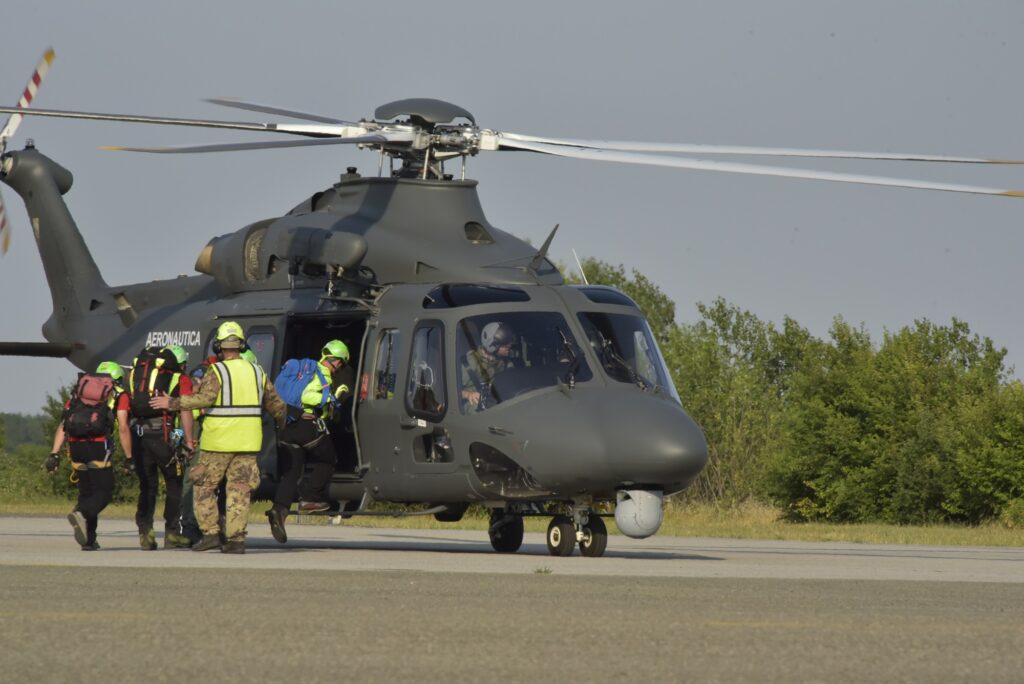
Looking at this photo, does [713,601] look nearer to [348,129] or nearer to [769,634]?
[769,634]

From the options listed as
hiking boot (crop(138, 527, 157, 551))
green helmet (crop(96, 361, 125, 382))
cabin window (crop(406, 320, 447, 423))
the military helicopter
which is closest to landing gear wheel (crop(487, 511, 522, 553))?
the military helicopter

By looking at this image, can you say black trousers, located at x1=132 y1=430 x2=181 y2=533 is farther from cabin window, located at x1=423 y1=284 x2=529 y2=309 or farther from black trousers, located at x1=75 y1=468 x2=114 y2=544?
cabin window, located at x1=423 y1=284 x2=529 y2=309

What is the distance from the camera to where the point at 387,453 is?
17.4 metres

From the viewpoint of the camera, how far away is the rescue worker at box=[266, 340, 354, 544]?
56.6ft

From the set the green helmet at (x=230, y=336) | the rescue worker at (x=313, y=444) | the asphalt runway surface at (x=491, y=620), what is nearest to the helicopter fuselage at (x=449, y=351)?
the rescue worker at (x=313, y=444)

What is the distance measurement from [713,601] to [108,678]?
4795mm

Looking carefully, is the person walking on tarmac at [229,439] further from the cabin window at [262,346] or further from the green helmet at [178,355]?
the cabin window at [262,346]

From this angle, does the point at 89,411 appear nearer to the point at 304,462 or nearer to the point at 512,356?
the point at 304,462

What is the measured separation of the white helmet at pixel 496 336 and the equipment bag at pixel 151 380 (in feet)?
9.96

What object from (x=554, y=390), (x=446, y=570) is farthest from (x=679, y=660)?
(x=554, y=390)

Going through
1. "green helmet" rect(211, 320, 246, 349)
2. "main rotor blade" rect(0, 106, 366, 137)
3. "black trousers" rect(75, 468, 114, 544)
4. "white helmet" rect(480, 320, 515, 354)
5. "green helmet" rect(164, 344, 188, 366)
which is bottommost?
"black trousers" rect(75, 468, 114, 544)

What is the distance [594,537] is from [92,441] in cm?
499

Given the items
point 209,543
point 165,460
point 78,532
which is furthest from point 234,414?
point 78,532

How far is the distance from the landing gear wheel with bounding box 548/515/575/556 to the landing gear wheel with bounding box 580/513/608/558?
14cm
